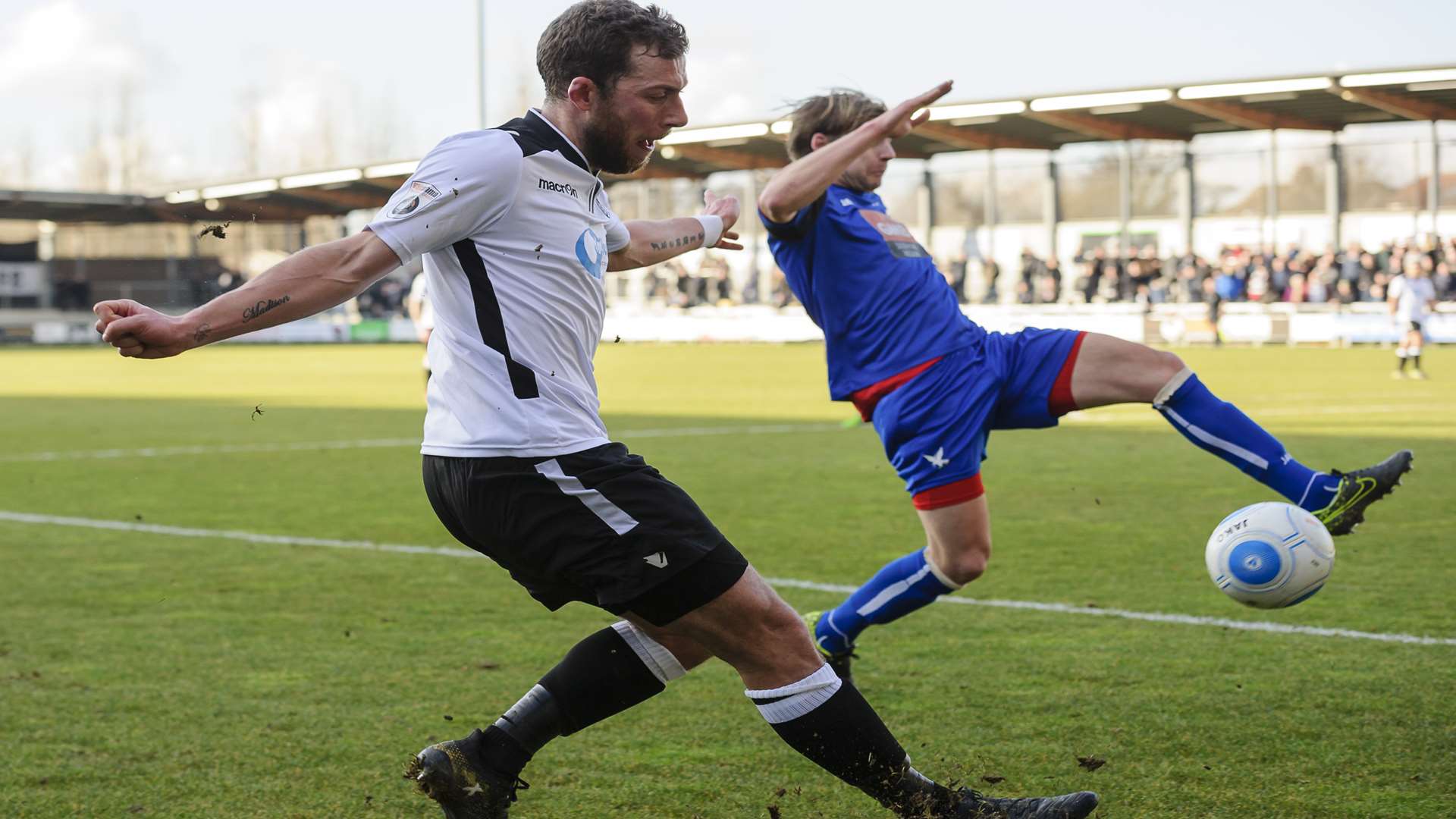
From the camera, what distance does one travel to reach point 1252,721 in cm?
452

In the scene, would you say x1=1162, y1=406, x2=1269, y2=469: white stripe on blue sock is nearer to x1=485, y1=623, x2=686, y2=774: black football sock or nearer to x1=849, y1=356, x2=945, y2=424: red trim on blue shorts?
x1=849, y1=356, x2=945, y2=424: red trim on blue shorts

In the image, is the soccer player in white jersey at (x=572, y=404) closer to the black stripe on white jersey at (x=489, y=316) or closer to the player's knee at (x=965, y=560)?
the black stripe on white jersey at (x=489, y=316)

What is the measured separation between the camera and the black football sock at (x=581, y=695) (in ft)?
11.8

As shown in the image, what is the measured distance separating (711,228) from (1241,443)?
1782 mm

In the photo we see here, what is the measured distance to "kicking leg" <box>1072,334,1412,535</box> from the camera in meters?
4.48

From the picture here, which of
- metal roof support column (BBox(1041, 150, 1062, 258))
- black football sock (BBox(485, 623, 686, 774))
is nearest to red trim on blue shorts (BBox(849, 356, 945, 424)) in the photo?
black football sock (BBox(485, 623, 686, 774))

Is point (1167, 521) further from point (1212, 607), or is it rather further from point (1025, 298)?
point (1025, 298)

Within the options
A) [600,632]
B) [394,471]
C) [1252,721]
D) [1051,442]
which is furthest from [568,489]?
[1051,442]

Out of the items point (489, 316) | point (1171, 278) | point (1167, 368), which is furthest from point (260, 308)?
point (1171, 278)

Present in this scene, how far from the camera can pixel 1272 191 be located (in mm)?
38750

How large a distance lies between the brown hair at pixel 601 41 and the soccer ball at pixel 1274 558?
2.27m

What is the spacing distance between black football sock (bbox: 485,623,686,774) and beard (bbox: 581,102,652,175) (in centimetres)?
111

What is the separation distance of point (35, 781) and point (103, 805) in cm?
35

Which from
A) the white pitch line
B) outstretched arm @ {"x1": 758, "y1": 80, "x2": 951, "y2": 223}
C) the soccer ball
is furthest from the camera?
the white pitch line
